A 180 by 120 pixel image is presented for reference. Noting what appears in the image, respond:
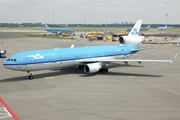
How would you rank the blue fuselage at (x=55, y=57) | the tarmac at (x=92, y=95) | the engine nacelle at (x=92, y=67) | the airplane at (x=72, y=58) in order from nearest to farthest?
the tarmac at (x=92, y=95) < the blue fuselage at (x=55, y=57) < the airplane at (x=72, y=58) < the engine nacelle at (x=92, y=67)

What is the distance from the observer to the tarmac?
738 inches

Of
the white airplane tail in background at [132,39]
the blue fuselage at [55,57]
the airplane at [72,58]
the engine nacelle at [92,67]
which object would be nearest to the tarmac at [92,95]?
the engine nacelle at [92,67]

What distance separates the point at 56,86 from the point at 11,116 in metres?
10.2

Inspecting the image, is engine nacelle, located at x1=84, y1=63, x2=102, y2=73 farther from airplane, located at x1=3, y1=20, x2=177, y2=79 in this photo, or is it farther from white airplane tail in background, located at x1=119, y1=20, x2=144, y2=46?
white airplane tail in background, located at x1=119, y1=20, x2=144, y2=46

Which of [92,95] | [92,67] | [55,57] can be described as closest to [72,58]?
[55,57]

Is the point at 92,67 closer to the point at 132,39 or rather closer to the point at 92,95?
the point at 92,95

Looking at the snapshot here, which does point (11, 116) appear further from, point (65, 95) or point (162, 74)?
point (162, 74)

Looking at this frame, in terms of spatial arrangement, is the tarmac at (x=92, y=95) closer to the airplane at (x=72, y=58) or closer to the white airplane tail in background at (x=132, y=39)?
the airplane at (x=72, y=58)

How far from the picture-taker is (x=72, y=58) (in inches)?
1361

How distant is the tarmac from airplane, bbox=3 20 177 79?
1.97 m

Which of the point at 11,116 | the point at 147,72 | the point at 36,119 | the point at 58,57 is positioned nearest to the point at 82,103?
the point at 36,119

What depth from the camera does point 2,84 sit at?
29.1m

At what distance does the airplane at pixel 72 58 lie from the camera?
29.8m

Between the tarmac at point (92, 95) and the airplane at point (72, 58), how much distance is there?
1.97 meters
